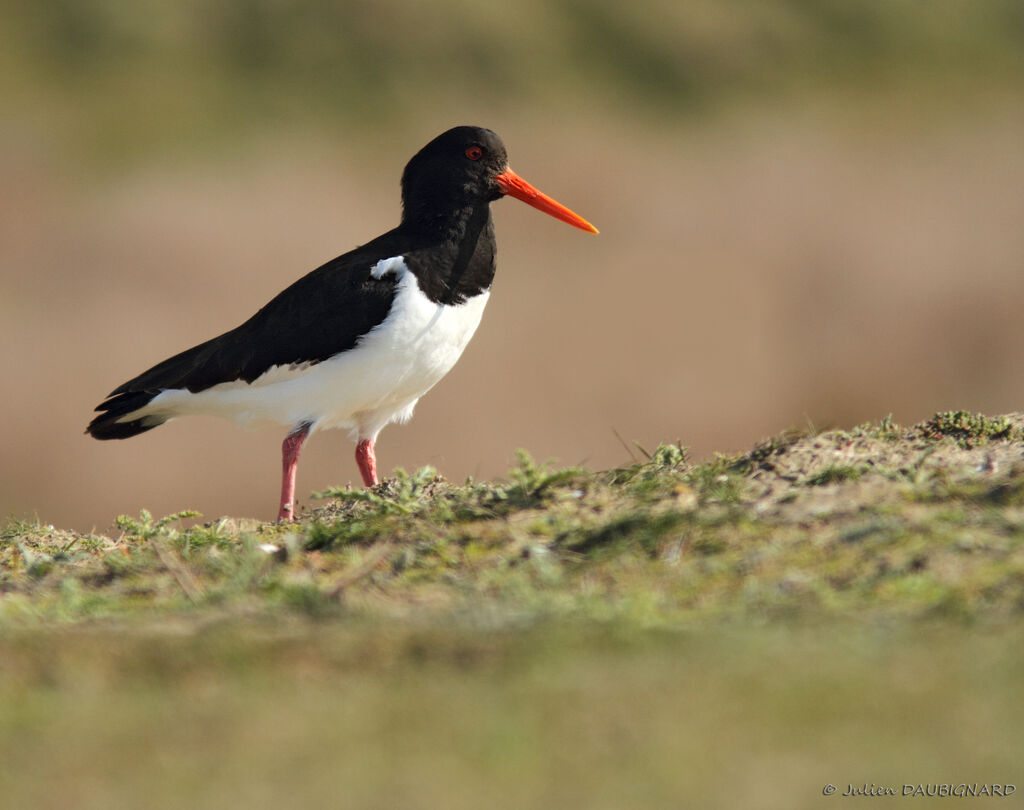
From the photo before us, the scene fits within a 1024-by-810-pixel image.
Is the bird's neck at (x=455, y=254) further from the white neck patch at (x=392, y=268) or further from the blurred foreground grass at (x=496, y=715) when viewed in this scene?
the blurred foreground grass at (x=496, y=715)

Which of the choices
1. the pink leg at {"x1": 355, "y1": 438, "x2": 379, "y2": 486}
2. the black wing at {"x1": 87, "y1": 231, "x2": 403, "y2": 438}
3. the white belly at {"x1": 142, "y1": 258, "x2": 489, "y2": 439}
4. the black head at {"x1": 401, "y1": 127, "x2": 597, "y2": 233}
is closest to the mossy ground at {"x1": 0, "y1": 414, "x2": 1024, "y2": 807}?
the white belly at {"x1": 142, "y1": 258, "x2": 489, "y2": 439}

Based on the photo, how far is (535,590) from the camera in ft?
15.5

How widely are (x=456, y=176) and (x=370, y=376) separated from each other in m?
1.28

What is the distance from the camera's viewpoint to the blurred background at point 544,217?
3052cm

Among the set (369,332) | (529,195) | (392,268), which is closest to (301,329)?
(369,332)

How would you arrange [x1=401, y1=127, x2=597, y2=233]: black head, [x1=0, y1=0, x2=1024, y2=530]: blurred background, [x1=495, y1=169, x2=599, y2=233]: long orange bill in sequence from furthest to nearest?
[x1=0, y1=0, x2=1024, y2=530]: blurred background, [x1=495, y1=169, x2=599, y2=233]: long orange bill, [x1=401, y1=127, x2=597, y2=233]: black head

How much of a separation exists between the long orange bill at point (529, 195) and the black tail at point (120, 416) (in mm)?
2302

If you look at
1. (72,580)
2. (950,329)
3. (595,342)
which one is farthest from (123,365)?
(72,580)

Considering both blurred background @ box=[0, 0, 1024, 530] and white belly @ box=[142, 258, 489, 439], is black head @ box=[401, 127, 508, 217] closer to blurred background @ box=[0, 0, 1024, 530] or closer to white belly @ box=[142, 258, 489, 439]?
white belly @ box=[142, 258, 489, 439]

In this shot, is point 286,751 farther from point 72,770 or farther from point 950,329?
point 950,329

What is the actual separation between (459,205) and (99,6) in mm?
48497

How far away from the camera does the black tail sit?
8663mm

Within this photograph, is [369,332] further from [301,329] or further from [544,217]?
[544,217]

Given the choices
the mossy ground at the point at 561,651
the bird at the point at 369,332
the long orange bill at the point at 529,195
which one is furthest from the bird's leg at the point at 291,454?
the mossy ground at the point at 561,651
